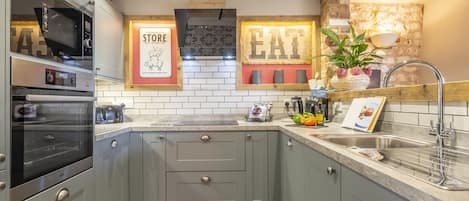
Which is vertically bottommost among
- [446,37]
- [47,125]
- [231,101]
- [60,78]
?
[47,125]

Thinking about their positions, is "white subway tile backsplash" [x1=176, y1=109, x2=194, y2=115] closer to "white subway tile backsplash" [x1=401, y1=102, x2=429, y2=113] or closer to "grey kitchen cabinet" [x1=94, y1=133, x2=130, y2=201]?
"grey kitchen cabinet" [x1=94, y1=133, x2=130, y2=201]

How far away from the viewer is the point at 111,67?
9.05 ft

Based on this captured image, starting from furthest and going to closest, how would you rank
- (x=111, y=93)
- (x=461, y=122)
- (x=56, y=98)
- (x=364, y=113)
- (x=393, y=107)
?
(x=111, y=93), (x=364, y=113), (x=393, y=107), (x=56, y=98), (x=461, y=122)

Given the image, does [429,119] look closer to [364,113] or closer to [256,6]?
[364,113]

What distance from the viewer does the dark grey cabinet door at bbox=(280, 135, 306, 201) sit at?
189 cm

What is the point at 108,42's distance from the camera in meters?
2.69

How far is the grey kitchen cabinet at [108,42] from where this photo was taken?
2.44 metres

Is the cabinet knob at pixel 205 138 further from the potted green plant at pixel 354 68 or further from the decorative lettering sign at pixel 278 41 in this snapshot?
the potted green plant at pixel 354 68

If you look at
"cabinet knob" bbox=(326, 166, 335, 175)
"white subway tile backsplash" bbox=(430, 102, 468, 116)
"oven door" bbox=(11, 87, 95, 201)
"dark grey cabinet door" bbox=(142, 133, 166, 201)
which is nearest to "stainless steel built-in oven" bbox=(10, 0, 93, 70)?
"oven door" bbox=(11, 87, 95, 201)

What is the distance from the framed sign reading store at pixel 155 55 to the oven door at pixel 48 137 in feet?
4.69

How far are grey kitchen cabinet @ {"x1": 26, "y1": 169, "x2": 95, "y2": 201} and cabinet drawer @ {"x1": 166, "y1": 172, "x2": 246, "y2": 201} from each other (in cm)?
86

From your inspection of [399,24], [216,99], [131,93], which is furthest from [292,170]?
[399,24]

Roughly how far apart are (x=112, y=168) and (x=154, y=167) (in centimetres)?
46

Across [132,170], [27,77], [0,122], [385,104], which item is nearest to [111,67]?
[132,170]
